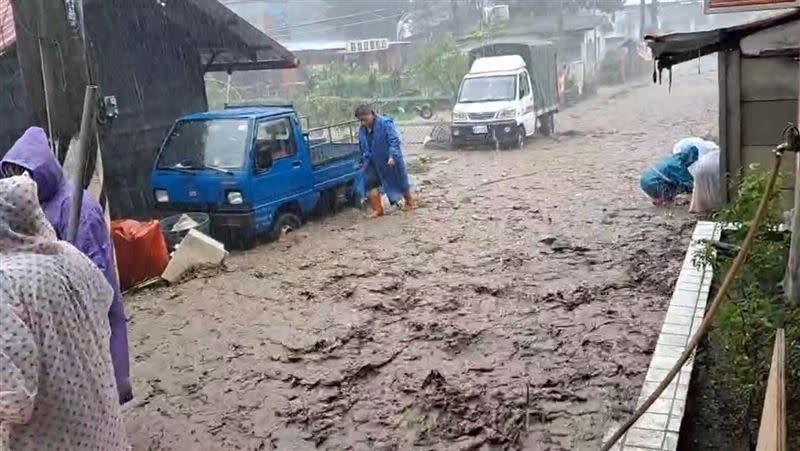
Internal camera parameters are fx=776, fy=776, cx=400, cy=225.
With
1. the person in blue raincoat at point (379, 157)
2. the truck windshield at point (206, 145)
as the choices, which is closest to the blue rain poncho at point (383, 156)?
the person in blue raincoat at point (379, 157)

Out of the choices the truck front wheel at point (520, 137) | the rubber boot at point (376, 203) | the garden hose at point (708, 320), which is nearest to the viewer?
the garden hose at point (708, 320)

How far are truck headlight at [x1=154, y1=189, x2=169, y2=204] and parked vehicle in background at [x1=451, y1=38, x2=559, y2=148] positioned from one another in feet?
32.4

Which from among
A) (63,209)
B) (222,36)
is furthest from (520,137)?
(63,209)

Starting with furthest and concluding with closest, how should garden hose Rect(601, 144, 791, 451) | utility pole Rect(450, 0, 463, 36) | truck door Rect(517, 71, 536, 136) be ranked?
1. utility pole Rect(450, 0, 463, 36)
2. truck door Rect(517, 71, 536, 136)
3. garden hose Rect(601, 144, 791, 451)

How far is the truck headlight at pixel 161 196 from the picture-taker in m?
9.23

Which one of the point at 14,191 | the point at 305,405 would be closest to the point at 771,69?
the point at 305,405

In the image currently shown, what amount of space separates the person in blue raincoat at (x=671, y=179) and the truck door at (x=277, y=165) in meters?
4.59

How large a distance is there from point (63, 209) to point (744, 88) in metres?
5.61

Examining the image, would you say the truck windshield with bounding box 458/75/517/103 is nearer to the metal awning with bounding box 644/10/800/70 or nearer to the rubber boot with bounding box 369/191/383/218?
the rubber boot with bounding box 369/191/383/218

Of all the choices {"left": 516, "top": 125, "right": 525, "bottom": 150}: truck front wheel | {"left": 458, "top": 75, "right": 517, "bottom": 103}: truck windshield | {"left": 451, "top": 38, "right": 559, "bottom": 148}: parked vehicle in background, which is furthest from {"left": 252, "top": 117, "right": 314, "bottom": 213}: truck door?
{"left": 458, "top": 75, "right": 517, "bottom": 103}: truck windshield

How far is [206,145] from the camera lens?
30.5 ft

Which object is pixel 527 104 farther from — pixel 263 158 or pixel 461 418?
pixel 461 418

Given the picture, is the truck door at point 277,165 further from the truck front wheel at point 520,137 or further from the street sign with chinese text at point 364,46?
the street sign with chinese text at point 364,46

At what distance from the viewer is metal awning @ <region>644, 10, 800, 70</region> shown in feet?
18.8
